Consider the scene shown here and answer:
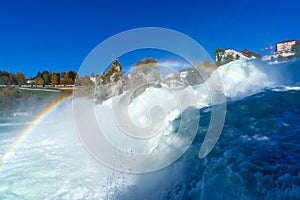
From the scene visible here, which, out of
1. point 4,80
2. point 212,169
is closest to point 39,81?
point 4,80

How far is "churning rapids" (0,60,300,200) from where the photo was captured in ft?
→ 9.36

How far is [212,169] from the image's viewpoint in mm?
3361

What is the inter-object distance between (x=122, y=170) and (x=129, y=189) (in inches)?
49.5

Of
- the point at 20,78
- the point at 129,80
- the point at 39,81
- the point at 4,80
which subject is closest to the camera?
the point at 129,80

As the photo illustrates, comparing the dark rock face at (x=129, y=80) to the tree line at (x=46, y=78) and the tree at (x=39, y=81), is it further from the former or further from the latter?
the tree at (x=39, y=81)

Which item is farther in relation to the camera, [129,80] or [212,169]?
[129,80]

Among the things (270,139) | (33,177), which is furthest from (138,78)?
(270,139)

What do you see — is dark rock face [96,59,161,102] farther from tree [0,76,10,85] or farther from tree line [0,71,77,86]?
tree [0,76,10,85]

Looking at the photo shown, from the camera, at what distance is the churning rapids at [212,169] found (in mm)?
2854

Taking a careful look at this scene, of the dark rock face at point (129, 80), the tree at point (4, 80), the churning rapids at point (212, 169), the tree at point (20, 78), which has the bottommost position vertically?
the churning rapids at point (212, 169)

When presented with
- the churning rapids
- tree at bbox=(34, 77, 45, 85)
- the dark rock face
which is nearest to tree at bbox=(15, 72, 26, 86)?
tree at bbox=(34, 77, 45, 85)

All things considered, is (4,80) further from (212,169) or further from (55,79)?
(212,169)

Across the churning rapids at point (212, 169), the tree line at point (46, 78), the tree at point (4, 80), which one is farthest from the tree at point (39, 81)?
the churning rapids at point (212, 169)

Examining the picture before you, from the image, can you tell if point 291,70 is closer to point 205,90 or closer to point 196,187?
point 205,90
